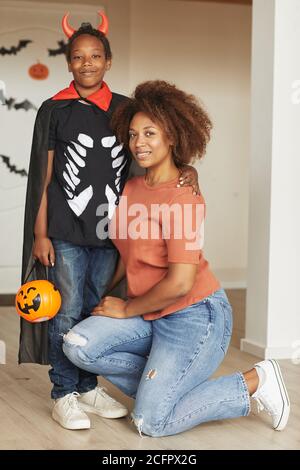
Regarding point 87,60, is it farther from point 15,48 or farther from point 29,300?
point 15,48

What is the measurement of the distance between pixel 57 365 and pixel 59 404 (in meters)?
0.15

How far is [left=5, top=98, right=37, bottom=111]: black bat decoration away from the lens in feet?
21.5

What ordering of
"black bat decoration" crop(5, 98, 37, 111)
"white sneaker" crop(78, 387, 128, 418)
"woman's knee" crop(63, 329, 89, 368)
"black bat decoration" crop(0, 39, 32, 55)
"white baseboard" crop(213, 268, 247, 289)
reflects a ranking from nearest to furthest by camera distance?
"woman's knee" crop(63, 329, 89, 368)
"white sneaker" crop(78, 387, 128, 418)
"black bat decoration" crop(0, 39, 32, 55)
"black bat decoration" crop(5, 98, 37, 111)
"white baseboard" crop(213, 268, 247, 289)

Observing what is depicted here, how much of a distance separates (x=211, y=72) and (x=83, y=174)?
4.18m

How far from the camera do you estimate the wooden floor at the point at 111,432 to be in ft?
9.49

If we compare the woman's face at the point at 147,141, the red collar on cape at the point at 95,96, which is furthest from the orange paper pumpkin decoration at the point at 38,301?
the red collar on cape at the point at 95,96

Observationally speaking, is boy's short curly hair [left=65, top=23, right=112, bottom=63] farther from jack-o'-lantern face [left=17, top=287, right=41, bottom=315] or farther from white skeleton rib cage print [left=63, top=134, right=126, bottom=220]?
jack-o'-lantern face [left=17, top=287, right=41, bottom=315]

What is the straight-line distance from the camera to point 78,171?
3.08 meters

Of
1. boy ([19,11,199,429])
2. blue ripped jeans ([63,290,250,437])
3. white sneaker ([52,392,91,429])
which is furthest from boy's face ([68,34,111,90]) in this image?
white sneaker ([52,392,91,429])

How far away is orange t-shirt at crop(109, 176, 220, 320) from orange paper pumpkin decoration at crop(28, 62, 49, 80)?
12.1 ft

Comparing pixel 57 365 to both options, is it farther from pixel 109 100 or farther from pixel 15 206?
pixel 15 206

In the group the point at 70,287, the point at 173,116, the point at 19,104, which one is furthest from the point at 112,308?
the point at 19,104

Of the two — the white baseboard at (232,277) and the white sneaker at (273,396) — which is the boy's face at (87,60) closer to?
the white sneaker at (273,396)

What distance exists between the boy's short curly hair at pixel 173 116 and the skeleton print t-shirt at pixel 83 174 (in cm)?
8
